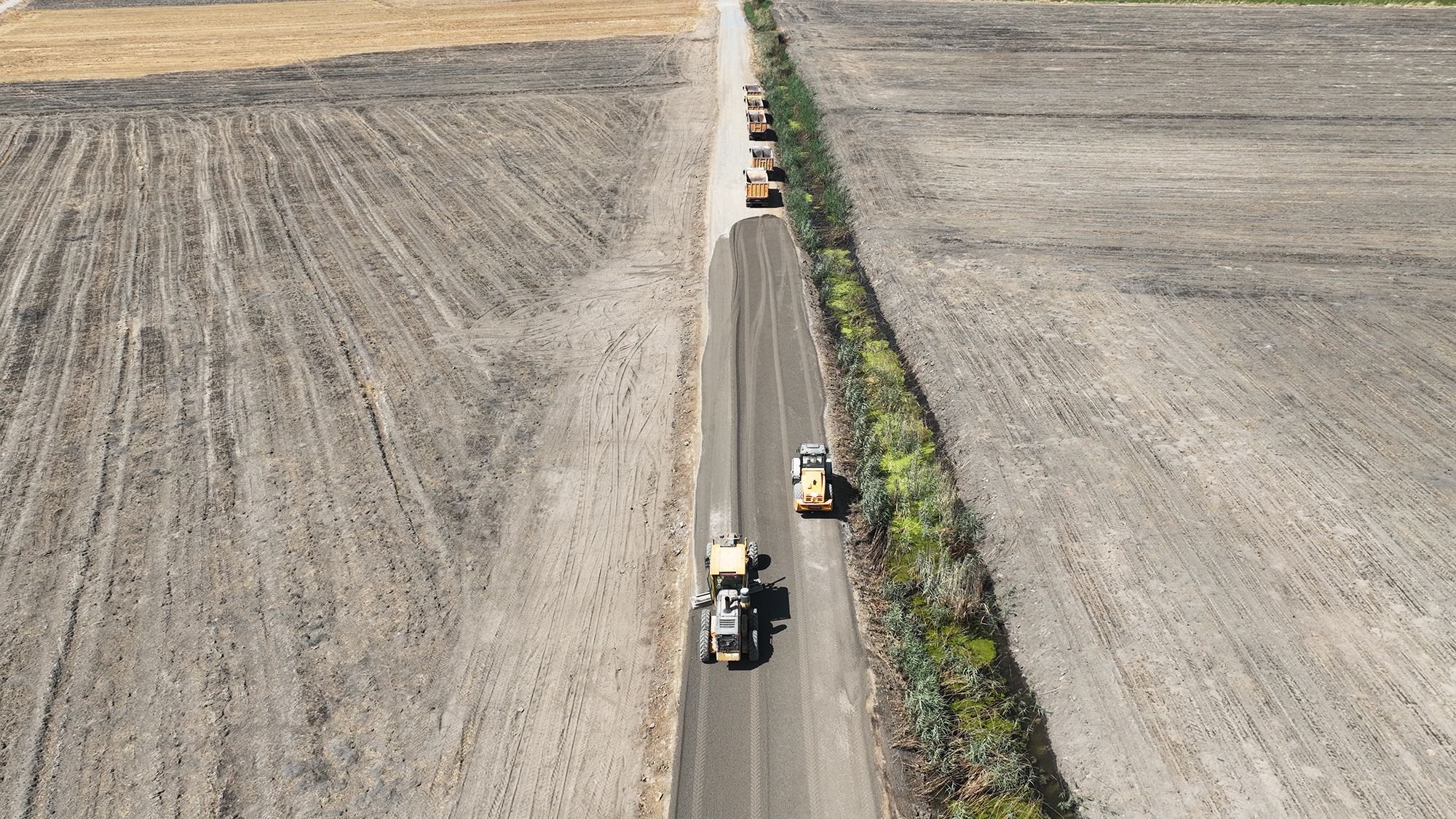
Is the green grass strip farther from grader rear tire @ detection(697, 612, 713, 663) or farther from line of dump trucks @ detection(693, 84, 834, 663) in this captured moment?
grader rear tire @ detection(697, 612, 713, 663)

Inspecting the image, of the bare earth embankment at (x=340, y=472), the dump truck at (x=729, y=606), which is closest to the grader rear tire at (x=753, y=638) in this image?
the dump truck at (x=729, y=606)

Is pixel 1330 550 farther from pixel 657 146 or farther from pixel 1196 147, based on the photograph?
pixel 657 146

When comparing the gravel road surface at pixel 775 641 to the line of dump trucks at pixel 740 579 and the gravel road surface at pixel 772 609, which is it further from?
the line of dump trucks at pixel 740 579

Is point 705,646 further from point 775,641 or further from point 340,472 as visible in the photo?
point 340,472

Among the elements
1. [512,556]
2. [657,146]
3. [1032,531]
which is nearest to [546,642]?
[512,556]

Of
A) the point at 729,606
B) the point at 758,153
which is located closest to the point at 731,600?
the point at 729,606
